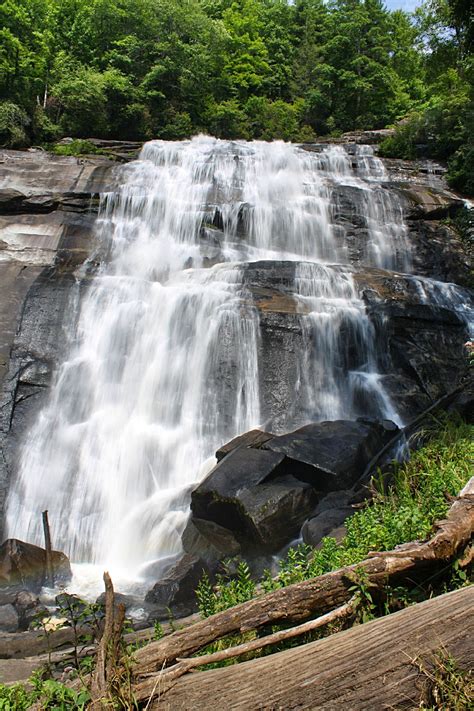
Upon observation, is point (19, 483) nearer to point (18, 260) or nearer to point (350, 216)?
point (18, 260)

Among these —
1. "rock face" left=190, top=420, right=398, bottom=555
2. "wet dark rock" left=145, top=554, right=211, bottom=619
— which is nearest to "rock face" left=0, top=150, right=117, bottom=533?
"wet dark rock" left=145, top=554, right=211, bottom=619

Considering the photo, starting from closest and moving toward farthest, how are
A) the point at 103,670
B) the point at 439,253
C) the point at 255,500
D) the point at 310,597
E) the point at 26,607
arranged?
the point at 103,670 < the point at 310,597 < the point at 26,607 < the point at 255,500 < the point at 439,253

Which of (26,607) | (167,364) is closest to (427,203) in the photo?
(167,364)

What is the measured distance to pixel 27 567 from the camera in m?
8.16

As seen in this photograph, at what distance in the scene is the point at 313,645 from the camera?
2574 millimetres

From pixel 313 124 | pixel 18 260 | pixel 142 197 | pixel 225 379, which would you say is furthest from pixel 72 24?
pixel 225 379

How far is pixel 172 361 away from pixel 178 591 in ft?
20.1

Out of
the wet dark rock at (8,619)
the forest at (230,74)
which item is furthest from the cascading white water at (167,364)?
the forest at (230,74)

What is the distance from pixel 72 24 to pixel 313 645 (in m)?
41.3

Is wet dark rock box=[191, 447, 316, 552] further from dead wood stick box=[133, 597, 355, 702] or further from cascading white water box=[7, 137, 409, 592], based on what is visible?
dead wood stick box=[133, 597, 355, 702]

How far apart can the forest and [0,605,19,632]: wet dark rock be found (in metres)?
20.1

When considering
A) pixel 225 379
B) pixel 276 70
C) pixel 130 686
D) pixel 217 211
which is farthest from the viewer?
pixel 276 70

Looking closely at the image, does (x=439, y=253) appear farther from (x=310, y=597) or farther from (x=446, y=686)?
(x=446, y=686)

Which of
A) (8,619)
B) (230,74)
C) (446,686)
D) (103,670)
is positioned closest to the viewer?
(446,686)
